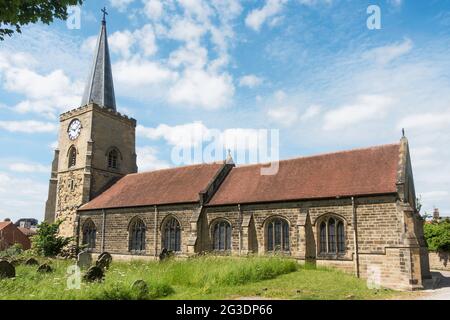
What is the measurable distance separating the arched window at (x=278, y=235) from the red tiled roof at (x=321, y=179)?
1476 millimetres

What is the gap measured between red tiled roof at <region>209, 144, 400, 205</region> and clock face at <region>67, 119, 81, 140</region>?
1766 centimetres

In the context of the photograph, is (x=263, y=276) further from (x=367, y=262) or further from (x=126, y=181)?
(x=126, y=181)

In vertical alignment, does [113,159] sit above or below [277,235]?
above

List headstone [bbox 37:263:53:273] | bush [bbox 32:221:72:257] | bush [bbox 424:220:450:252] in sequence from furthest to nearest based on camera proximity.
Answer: bush [bbox 32:221:72:257], bush [bbox 424:220:450:252], headstone [bbox 37:263:53:273]

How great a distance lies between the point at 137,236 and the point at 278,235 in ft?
38.2

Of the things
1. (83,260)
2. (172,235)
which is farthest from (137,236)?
(83,260)

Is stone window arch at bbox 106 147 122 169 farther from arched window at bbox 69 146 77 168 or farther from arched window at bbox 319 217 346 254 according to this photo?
arched window at bbox 319 217 346 254

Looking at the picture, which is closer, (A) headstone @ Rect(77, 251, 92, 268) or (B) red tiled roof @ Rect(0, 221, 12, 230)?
(A) headstone @ Rect(77, 251, 92, 268)

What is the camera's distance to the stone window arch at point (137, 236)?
27.4 metres

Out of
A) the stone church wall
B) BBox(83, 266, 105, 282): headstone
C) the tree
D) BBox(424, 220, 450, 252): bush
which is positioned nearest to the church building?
the stone church wall

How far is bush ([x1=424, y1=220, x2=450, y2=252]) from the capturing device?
28641 mm

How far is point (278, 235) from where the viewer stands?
71.8 feet

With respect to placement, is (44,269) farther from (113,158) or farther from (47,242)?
(113,158)

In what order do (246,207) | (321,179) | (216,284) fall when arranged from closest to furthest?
(216,284), (321,179), (246,207)
